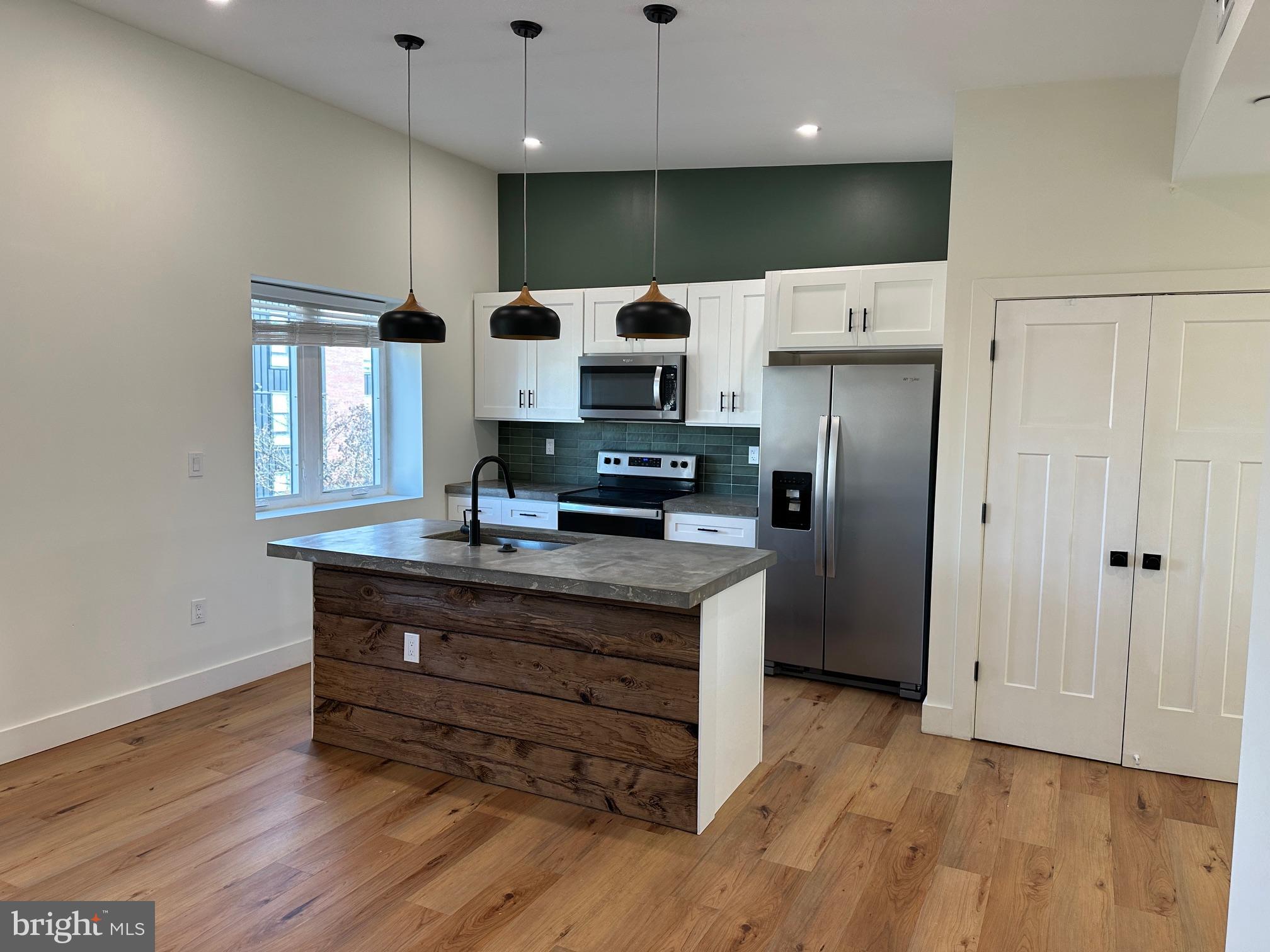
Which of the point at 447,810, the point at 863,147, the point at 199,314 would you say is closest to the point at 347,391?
the point at 199,314

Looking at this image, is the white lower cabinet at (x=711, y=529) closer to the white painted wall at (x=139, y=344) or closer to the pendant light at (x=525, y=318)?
the pendant light at (x=525, y=318)

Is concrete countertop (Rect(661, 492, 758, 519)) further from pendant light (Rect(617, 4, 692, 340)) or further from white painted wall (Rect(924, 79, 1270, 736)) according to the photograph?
pendant light (Rect(617, 4, 692, 340))

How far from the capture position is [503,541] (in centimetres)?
363

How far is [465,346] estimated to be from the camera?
5.64 m

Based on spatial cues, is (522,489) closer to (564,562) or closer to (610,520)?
(610,520)

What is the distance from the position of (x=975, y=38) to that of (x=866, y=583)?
2.46 metres

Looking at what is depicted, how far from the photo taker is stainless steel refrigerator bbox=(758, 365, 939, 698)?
13.6ft

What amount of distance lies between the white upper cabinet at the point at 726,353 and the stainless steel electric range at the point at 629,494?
50cm

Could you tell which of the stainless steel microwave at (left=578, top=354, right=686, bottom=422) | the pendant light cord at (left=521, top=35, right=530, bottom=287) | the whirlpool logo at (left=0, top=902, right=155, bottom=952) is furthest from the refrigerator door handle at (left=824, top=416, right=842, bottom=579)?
the whirlpool logo at (left=0, top=902, right=155, bottom=952)

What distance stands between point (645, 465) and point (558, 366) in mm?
858

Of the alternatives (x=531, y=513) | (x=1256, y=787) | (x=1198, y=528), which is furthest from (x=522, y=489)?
(x=1256, y=787)

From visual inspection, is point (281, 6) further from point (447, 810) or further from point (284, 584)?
point (447, 810)

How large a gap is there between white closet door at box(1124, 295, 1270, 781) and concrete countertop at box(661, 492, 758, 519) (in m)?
1.92

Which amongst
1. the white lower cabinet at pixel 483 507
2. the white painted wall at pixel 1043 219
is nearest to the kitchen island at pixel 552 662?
the white painted wall at pixel 1043 219
